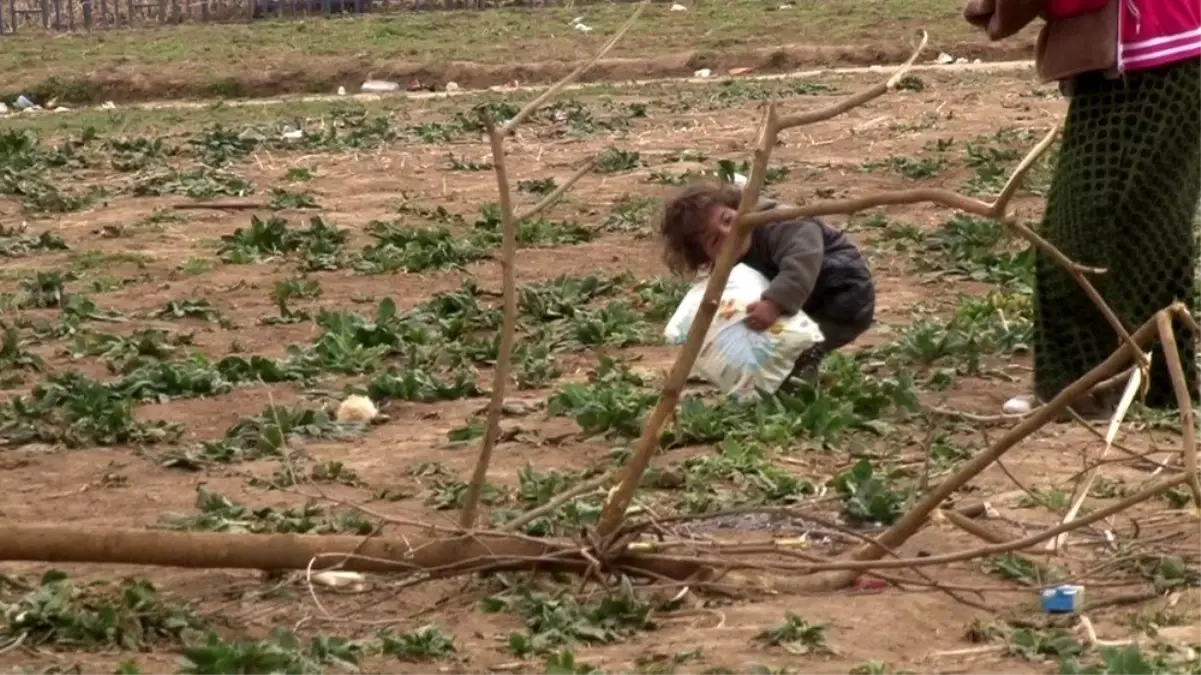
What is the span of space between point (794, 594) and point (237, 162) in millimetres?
8792

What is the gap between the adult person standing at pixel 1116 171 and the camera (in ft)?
18.6

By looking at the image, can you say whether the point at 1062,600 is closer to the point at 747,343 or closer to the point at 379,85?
the point at 747,343

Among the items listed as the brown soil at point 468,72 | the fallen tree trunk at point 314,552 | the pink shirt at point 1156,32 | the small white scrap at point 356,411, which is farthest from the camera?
the brown soil at point 468,72

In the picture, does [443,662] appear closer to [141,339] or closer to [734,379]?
[734,379]

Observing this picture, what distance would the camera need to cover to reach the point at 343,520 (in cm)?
484

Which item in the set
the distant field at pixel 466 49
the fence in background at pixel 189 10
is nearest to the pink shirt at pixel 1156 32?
the distant field at pixel 466 49

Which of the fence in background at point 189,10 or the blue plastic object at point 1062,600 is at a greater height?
the blue plastic object at point 1062,600

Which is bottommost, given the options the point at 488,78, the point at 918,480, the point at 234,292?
the point at 488,78

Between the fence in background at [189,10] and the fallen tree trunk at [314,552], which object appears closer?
the fallen tree trunk at [314,552]

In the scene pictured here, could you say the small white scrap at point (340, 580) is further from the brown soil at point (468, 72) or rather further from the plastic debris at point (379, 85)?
the plastic debris at point (379, 85)

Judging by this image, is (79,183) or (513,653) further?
(79,183)

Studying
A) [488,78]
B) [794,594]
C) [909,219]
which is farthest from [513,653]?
[488,78]

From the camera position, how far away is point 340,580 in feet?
14.4

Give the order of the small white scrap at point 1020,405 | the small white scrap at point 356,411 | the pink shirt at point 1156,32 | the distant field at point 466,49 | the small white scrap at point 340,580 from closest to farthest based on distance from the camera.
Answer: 1. the small white scrap at point 340,580
2. the pink shirt at point 1156,32
3. the small white scrap at point 1020,405
4. the small white scrap at point 356,411
5. the distant field at point 466,49
